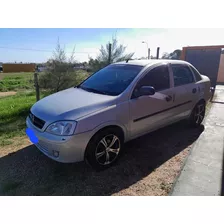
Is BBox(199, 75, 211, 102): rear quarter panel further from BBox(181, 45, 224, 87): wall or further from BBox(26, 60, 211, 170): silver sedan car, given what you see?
BBox(181, 45, 224, 87): wall

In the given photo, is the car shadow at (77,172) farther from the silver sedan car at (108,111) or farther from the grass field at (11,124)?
the grass field at (11,124)

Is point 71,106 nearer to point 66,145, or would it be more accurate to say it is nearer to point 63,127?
point 63,127

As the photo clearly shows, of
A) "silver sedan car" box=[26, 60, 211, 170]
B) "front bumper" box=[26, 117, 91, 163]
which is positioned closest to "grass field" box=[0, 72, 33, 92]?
"silver sedan car" box=[26, 60, 211, 170]

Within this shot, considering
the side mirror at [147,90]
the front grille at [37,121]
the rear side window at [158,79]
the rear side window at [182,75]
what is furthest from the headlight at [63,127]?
the rear side window at [182,75]

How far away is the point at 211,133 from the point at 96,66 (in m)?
7.03

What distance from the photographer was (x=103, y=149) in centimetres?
272

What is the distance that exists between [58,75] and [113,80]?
185 inches

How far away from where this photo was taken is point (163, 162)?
10.0 feet

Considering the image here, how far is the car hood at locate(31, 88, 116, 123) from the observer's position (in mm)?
2482

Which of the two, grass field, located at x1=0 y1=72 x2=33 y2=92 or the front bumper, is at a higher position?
the front bumper

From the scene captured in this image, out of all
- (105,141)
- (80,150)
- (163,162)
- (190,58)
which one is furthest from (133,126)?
(190,58)

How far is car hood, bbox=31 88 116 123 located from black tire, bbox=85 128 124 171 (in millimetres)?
374

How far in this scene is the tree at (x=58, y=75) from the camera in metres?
7.40
